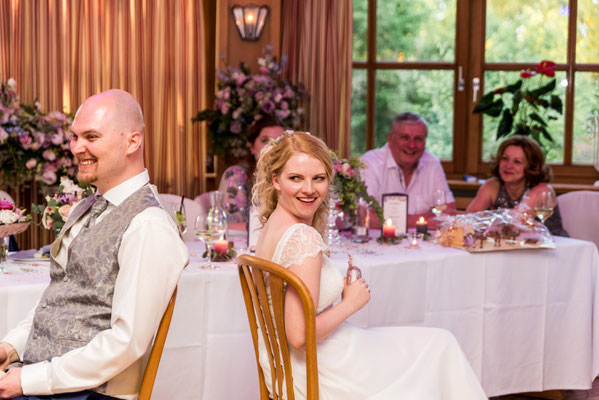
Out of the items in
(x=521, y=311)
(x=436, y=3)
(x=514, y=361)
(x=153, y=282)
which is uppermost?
(x=436, y=3)

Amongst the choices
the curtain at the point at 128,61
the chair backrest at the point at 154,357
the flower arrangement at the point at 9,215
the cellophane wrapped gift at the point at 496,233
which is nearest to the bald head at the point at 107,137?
the chair backrest at the point at 154,357

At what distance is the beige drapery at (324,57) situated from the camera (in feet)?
18.9

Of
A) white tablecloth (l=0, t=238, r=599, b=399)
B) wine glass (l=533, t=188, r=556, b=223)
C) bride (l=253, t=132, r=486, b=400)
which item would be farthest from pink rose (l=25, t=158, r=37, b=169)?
wine glass (l=533, t=188, r=556, b=223)

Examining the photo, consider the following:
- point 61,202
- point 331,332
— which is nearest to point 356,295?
point 331,332

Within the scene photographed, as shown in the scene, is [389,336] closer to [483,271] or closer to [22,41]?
[483,271]

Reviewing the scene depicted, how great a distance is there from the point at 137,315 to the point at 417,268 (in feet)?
5.90

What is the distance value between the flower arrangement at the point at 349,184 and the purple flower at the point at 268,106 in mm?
1653

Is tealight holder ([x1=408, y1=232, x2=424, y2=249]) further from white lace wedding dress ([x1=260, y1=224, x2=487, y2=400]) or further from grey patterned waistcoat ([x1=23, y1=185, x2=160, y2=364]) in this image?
grey patterned waistcoat ([x1=23, y1=185, x2=160, y2=364])

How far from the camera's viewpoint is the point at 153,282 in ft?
6.01

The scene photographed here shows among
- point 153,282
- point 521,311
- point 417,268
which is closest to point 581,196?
point 521,311

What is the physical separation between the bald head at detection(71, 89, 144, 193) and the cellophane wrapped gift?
2013mm

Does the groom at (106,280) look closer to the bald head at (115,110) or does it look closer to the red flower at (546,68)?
the bald head at (115,110)

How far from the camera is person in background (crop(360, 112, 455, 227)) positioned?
4.71m

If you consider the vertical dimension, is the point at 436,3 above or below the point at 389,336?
above
